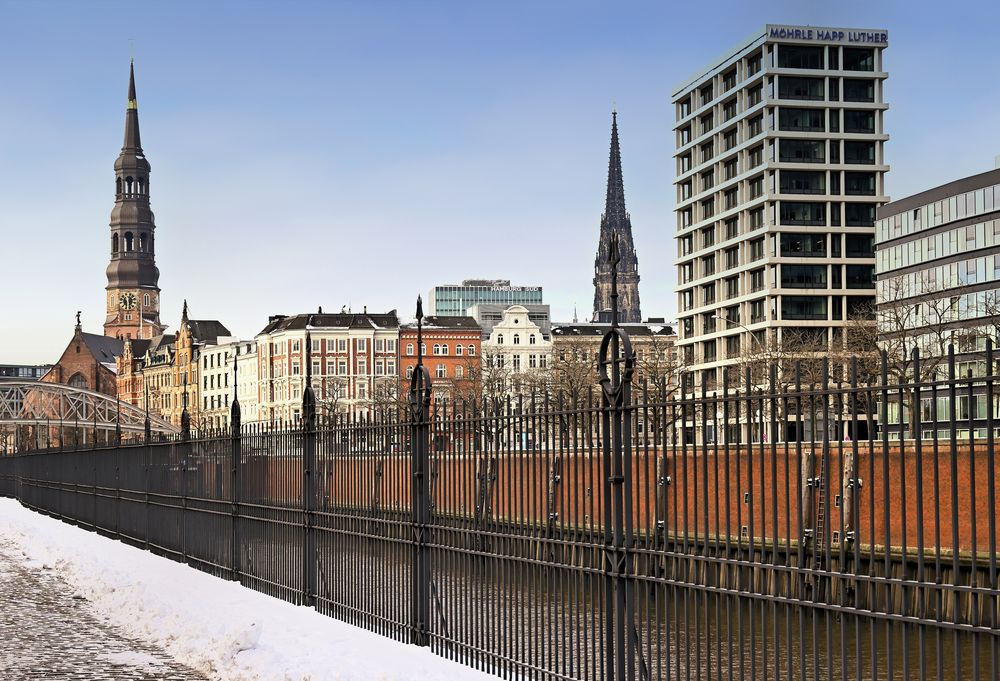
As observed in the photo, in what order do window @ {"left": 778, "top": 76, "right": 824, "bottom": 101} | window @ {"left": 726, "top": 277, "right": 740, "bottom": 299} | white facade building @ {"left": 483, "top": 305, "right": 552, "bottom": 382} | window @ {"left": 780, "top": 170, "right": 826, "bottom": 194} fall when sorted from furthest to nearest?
white facade building @ {"left": 483, "top": 305, "right": 552, "bottom": 382}, window @ {"left": 726, "top": 277, "right": 740, "bottom": 299}, window @ {"left": 778, "top": 76, "right": 824, "bottom": 101}, window @ {"left": 780, "top": 170, "right": 826, "bottom": 194}

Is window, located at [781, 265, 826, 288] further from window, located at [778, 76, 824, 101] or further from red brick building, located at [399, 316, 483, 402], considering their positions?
red brick building, located at [399, 316, 483, 402]

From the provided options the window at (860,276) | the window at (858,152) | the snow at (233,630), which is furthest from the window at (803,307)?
the snow at (233,630)

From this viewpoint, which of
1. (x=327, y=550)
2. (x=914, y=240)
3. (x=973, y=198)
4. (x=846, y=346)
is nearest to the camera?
(x=327, y=550)

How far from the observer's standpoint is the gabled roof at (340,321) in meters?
132

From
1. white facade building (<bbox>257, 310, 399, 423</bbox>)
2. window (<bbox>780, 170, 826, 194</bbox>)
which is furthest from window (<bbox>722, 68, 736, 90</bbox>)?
white facade building (<bbox>257, 310, 399, 423</bbox>)

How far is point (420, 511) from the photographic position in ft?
44.9

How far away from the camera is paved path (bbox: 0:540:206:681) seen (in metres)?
14.1

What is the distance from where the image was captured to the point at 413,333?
Result: 132m

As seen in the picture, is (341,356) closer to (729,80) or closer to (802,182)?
(729,80)

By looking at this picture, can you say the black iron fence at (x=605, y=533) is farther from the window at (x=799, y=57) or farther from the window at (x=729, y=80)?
the window at (x=729, y=80)

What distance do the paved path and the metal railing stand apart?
2.29 metres

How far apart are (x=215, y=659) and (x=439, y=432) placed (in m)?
3.65

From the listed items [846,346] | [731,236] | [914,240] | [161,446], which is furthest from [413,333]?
[161,446]

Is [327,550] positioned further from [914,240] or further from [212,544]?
[914,240]
